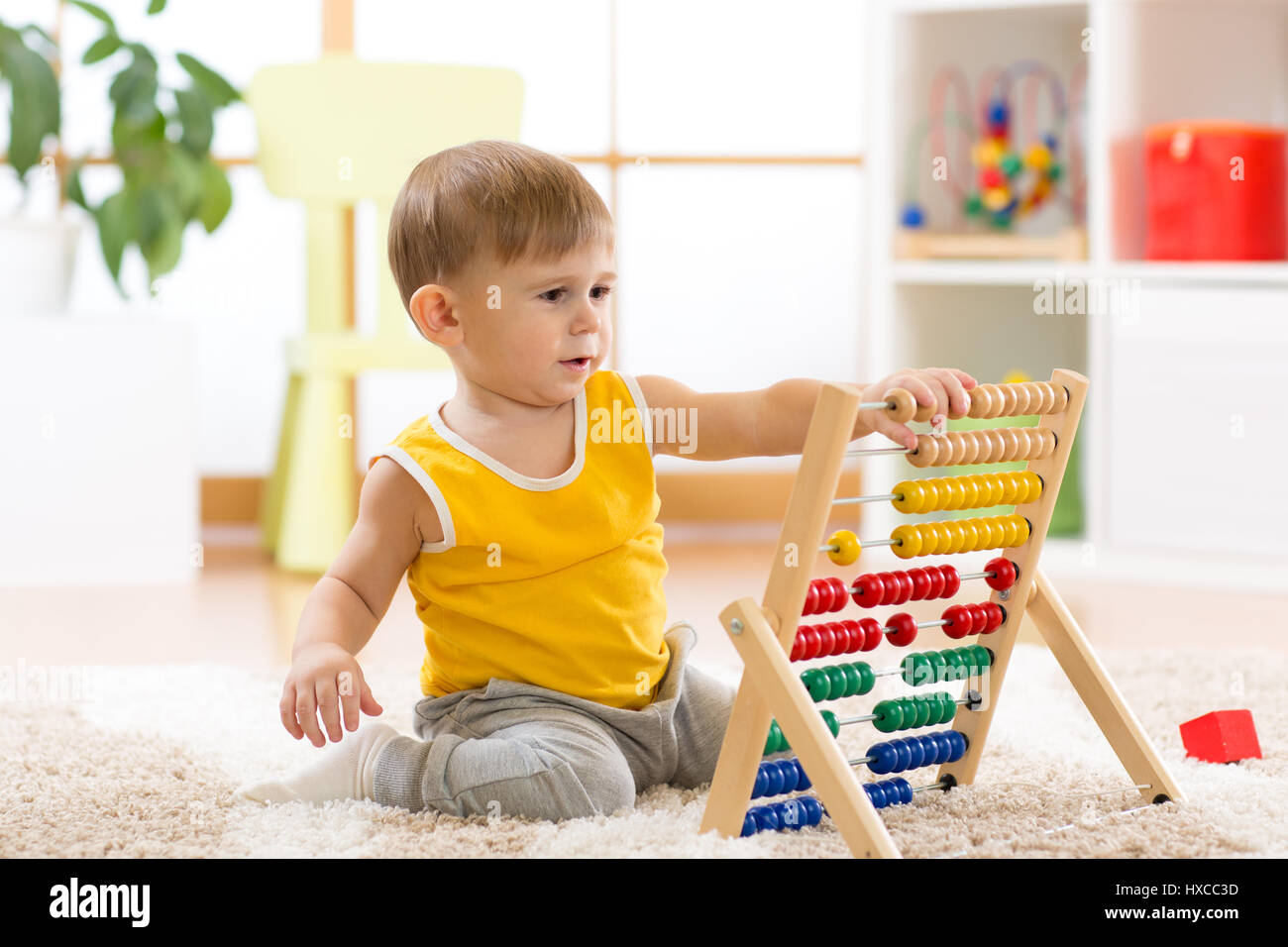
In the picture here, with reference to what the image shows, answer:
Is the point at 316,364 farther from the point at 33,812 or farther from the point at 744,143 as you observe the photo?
the point at 33,812

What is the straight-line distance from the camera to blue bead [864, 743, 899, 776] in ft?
3.69

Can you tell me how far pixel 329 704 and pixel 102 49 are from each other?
69.7 inches

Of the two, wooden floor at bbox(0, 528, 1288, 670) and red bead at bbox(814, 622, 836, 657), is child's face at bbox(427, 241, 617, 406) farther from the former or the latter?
wooden floor at bbox(0, 528, 1288, 670)

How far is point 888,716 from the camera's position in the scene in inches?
44.4

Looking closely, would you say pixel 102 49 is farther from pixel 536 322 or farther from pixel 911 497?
pixel 911 497

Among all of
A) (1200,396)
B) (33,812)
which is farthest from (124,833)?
(1200,396)

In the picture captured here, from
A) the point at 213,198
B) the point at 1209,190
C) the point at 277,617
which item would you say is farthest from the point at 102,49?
the point at 1209,190

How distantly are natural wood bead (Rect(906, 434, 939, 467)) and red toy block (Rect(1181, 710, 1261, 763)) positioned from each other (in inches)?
17.4

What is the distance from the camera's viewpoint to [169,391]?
2.35 metres

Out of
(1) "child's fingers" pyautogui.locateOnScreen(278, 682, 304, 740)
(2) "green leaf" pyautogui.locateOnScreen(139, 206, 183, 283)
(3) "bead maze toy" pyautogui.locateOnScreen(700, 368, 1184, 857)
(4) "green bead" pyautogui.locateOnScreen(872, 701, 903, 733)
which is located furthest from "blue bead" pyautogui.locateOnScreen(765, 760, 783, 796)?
Result: (2) "green leaf" pyautogui.locateOnScreen(139, 206, 183, 283)

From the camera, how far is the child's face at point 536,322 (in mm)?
1152

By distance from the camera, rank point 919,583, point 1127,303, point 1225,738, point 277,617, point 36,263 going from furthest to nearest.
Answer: point 36,263, point 1127,303, point 277,617, point 1225,738, point 919,583

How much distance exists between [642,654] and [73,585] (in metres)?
1.40

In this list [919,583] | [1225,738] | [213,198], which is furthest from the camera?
[213,198]
